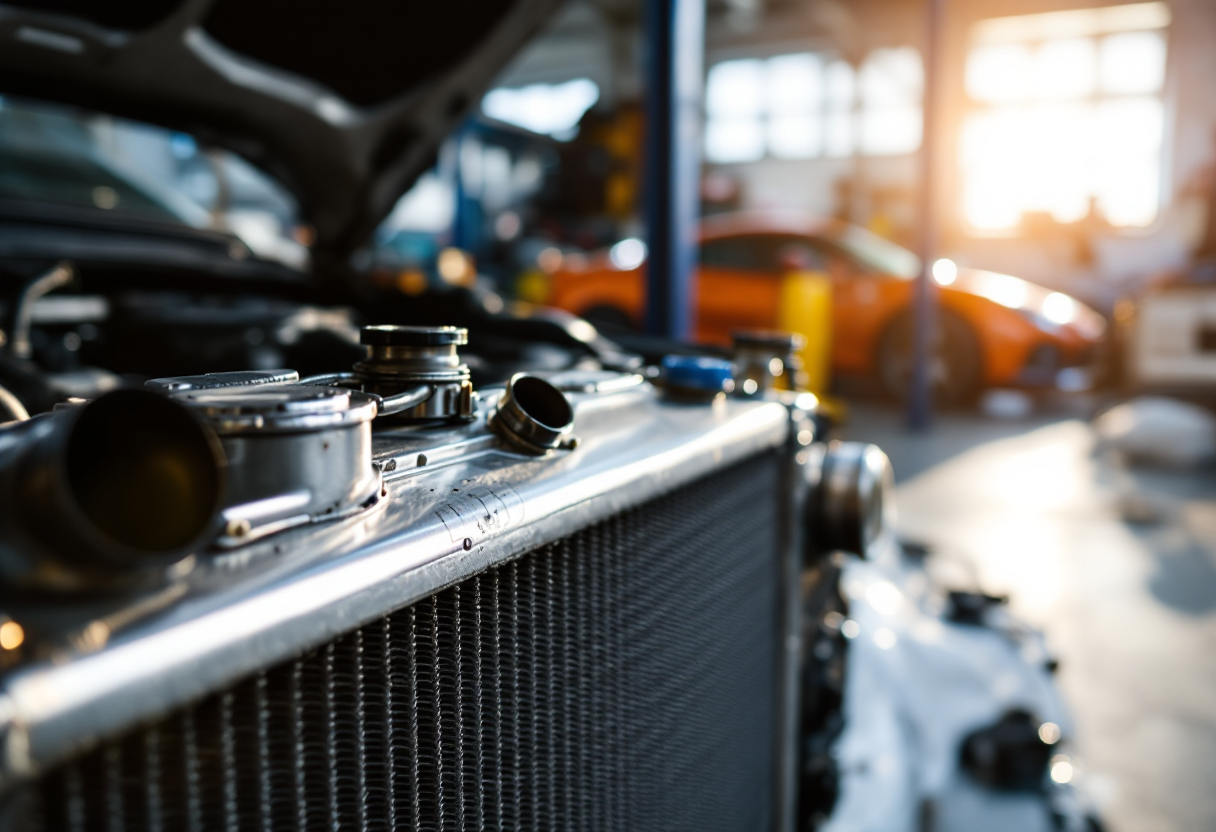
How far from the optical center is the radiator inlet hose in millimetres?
295

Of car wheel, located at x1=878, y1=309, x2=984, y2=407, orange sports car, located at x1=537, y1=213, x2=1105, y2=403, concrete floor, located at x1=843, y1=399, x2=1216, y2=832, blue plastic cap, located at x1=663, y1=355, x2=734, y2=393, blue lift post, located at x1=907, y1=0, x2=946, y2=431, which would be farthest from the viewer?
car wheel, located at x1=878, y1=309, x2=984, y2=407

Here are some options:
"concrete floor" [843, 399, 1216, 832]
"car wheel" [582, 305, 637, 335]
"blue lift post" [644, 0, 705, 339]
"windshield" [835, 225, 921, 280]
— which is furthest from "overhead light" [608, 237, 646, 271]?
"blue lift post" [644, 0, 705, 339]

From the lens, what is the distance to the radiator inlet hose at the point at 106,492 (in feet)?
0.97

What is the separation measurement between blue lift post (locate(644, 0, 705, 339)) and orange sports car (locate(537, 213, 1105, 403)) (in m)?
2.56

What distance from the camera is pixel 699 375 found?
88cm

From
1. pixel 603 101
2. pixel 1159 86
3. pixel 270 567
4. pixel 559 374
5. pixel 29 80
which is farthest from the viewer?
pixel 603 101

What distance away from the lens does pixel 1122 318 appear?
545cm

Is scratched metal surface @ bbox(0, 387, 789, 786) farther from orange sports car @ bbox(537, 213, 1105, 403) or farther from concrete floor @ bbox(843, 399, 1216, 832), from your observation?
orange sports car @ bbox(537, 213, 1105, 403)

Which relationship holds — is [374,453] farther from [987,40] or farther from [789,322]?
[987,40]

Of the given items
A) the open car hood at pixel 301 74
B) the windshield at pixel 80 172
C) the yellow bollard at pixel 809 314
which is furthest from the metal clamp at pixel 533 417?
the yellow bollard at pixel 809 314

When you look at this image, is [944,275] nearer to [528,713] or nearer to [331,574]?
[528,713]

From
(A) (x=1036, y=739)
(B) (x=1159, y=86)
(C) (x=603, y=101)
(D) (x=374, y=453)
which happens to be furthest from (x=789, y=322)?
(C) (x=603, y=101)

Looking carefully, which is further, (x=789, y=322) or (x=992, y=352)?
(x=992, y=352)

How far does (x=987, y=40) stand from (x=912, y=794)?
41.8 feet
